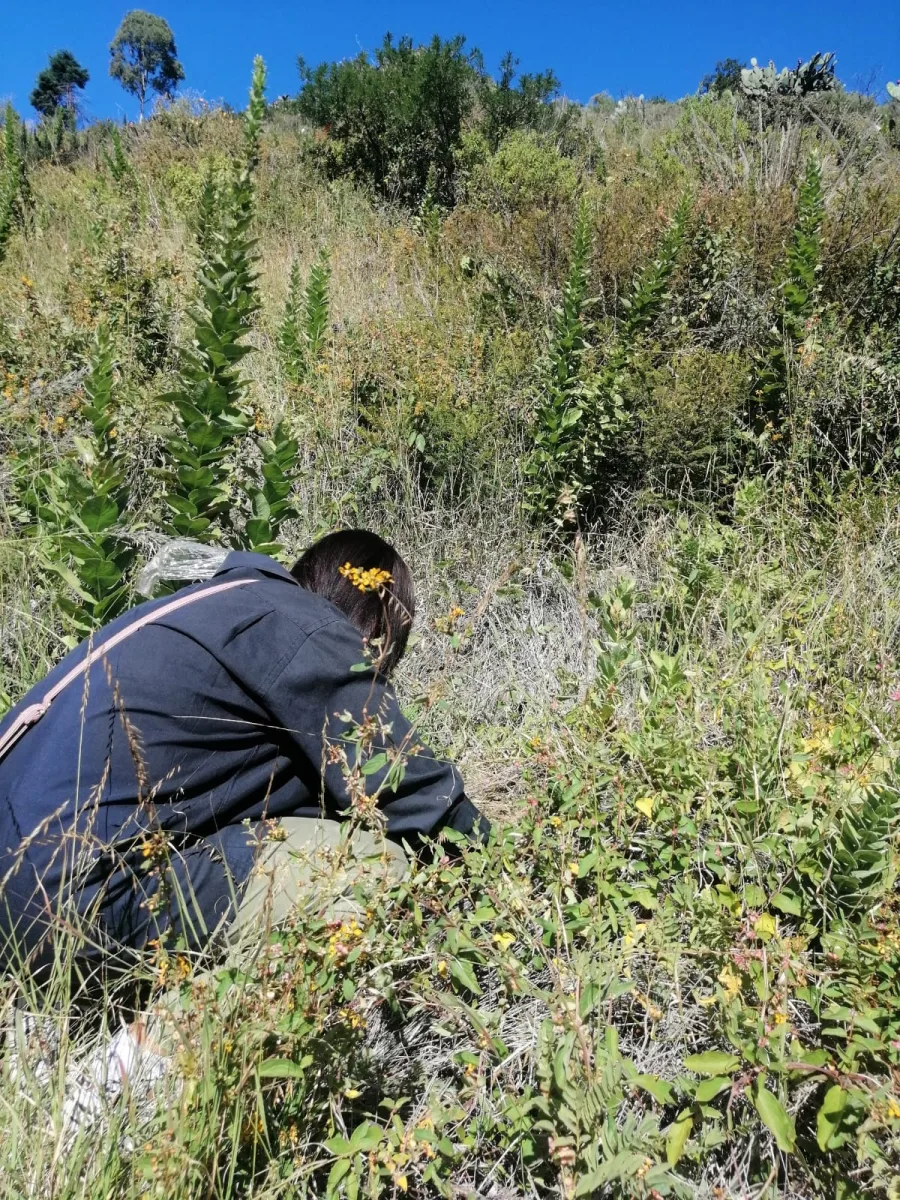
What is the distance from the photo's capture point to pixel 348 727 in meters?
1.78

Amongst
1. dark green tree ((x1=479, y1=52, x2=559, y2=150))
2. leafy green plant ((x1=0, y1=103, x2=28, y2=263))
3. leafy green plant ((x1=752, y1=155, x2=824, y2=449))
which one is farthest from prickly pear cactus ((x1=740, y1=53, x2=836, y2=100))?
leafy green plant ((x1=0, y1=103, x2=28, y2=263))

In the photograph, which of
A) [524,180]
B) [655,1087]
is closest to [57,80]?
[524,180]

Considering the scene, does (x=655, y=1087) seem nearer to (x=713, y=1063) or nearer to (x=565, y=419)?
(x=713, y=1063)

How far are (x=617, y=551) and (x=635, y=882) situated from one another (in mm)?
2356

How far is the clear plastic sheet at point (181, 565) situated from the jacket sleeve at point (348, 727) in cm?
68

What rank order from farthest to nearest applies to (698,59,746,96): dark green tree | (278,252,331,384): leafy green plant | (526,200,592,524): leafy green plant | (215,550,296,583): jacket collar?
(698,59,746,96): dark green tree
(278,252,331,384): leafy green plant
(526,200,592,524): leafy green plant
(215,550,296,583): jacket collar

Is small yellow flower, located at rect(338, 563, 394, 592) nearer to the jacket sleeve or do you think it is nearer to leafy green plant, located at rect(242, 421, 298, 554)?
the jacket sleeve

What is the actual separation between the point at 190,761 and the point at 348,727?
13.8 inches

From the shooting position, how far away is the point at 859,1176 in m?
1.36

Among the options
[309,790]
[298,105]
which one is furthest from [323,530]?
[298,105]

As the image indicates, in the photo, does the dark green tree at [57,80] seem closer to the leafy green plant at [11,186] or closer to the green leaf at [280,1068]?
the leafy green plant at [11,186]

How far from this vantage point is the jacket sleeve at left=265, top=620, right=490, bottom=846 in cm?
174

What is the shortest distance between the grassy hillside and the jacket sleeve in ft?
0.53

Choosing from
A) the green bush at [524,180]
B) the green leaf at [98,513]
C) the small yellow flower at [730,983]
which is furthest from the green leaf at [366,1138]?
the green bush at [524,180]
